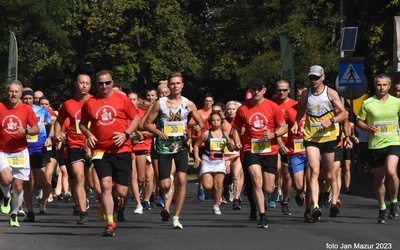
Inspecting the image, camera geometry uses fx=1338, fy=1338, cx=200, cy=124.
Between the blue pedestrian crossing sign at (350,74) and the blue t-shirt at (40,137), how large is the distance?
29.4 feet

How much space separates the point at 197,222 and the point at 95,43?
5039 centimetres

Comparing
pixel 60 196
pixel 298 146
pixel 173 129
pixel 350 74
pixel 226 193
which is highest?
pixel 350 74

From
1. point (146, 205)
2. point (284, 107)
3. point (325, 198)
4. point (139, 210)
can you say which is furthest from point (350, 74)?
point (139, 210)

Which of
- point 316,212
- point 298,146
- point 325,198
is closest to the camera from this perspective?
point 316,212

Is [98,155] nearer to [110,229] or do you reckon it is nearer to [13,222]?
[110,229]

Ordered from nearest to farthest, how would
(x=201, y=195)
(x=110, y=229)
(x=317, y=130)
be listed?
(x=110, y=229)
(x=317, y=130)
(x=201, y=195)

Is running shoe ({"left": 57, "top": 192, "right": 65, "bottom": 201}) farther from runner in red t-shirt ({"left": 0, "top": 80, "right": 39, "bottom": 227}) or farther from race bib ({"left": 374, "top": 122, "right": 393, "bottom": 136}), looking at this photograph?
race bib ({"left": 374, "top": 122, "right": 393, "bottom": 136})

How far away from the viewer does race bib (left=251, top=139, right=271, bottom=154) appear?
16.5m

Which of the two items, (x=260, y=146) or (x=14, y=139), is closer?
(x=260, y=146)

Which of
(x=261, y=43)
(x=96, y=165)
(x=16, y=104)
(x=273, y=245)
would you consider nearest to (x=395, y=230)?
(x=273, y=245)

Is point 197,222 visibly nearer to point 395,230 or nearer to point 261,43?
point 395,230

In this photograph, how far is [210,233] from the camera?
1516cm

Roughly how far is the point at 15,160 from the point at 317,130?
3.78 m

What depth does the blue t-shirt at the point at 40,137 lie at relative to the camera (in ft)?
63.6
